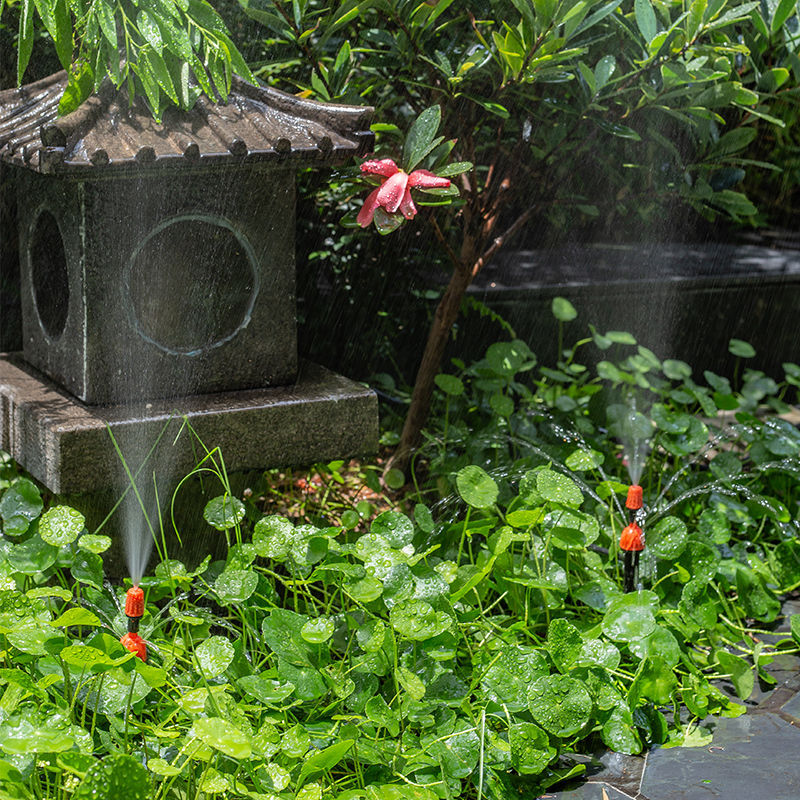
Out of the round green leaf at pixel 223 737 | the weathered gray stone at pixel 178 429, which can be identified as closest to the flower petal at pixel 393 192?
the weathered gray stone at pixel 178 429

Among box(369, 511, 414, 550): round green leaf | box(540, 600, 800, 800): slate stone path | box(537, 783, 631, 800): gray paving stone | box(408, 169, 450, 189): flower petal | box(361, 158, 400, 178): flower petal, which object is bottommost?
box(537, 783, 631, 800): gray paving stone

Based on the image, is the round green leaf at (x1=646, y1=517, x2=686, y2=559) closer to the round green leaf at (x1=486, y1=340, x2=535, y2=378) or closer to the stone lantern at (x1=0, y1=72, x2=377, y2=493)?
the stone lantern at (x1=0, y1=72, x2=377, y2=493)

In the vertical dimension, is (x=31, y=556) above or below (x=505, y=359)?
below

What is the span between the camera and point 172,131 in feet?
8.05

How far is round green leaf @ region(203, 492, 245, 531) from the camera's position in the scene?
2.43m

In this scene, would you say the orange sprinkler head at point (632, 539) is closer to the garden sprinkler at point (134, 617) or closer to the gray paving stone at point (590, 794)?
the gray paving stone at point (590, 794)

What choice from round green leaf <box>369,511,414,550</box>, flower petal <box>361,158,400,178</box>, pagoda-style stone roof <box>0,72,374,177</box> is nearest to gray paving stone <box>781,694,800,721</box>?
round green leaf <box>369,511,414,550</box>

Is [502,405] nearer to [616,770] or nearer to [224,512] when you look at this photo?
[224,512]

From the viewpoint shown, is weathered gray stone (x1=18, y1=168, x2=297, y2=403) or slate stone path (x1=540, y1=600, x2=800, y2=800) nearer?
slate stone path (x1=540, y1=600, x2=800, y2=800)

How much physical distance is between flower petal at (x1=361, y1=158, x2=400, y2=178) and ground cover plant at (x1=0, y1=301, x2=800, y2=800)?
775 millimetres

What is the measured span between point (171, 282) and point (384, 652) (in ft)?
3.96

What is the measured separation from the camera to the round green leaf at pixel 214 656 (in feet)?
6.36

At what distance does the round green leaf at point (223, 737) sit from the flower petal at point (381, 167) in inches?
55.2

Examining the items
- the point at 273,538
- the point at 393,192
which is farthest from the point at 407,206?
the point at 273,538
